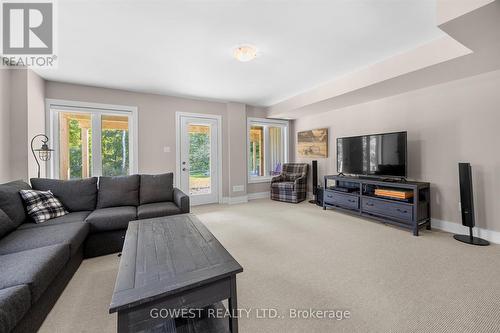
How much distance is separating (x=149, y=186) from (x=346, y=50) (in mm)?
3257

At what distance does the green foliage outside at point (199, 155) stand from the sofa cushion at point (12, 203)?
281 centimetres

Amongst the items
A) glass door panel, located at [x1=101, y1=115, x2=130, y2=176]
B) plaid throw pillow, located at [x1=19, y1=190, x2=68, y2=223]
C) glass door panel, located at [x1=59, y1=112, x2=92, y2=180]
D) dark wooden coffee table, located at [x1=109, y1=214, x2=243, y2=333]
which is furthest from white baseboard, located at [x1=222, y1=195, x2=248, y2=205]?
dark wooden coffee table, located at [x1=109, y1=214, x2=243, y2=333]

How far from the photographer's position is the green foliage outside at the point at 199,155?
4.81 metres

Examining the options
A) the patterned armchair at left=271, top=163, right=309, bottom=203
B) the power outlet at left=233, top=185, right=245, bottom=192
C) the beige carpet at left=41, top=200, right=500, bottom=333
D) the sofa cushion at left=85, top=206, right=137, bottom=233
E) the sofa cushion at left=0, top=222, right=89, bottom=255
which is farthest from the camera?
the power outlet at left=233, top=185, right=245, bottom=192

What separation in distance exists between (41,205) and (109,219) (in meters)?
0.72

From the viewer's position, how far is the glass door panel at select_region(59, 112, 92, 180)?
369cm

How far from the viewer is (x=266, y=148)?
5812 mm

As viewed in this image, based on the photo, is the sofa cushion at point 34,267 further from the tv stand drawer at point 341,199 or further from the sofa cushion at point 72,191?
the tv stand drawer at point 341,199

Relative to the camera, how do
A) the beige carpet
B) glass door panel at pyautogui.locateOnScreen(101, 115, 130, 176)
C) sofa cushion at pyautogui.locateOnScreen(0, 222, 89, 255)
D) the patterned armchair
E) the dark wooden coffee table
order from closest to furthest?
the dark wooden coffee table, the beige carpet, sofa cushion at pyautogui.locateOnScreen(0, 222, 89, 255), glass door panel at pyautogui.locateOnScreen(101, 115, 130, 176), the patterned armchair

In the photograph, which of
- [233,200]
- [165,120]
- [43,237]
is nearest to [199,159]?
[165,120]

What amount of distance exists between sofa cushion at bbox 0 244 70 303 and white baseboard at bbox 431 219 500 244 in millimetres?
4461

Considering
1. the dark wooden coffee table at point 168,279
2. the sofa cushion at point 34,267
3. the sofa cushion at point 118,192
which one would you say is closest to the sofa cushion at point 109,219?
the sofa cushion at point 118,192

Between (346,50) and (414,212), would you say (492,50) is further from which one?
(414,212)

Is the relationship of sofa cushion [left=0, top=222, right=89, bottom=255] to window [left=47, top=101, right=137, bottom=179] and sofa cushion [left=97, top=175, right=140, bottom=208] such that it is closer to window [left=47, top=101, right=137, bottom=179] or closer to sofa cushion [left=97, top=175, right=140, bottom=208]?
sofa cushion [left=97, top=175, right=140, bottom=208]
